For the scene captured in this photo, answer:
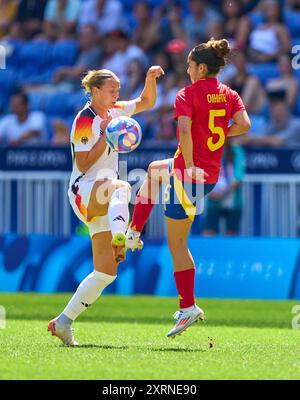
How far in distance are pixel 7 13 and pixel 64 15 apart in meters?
1.46

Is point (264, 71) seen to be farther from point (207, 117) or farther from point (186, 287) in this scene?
point (186, 287)

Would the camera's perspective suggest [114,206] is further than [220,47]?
No

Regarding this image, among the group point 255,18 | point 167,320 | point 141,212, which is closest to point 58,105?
point 255,18

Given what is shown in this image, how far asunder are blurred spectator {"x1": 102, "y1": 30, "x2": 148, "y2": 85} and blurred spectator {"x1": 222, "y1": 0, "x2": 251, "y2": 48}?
1623mm

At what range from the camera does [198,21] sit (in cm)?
2050

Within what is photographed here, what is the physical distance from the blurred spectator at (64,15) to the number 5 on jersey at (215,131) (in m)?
13.3

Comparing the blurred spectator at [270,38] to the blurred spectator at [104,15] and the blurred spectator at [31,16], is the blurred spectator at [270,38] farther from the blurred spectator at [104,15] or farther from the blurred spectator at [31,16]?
the blurred spectator at [31,16]

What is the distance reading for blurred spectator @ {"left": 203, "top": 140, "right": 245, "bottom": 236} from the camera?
1617cm

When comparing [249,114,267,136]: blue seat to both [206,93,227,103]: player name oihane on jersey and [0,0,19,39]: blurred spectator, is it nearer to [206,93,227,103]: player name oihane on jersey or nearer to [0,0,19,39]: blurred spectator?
[0,0,19,39]: blurred spectator

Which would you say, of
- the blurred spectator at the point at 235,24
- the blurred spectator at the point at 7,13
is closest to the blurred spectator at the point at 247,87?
the blurred spectator at the point at 235,24

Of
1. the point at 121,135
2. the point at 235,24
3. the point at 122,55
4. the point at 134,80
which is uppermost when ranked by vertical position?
the point at 235,24

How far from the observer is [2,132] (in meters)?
19.7

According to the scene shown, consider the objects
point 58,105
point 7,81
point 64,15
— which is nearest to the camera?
point 58,105

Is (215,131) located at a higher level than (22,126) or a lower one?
lower
